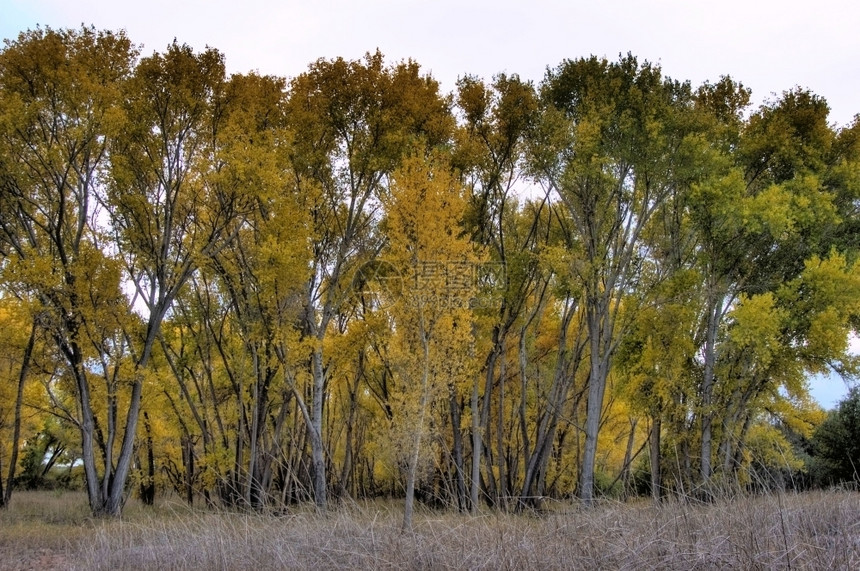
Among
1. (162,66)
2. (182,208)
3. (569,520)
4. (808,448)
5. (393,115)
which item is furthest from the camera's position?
(808,448)

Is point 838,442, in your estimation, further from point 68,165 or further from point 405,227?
point 68,165

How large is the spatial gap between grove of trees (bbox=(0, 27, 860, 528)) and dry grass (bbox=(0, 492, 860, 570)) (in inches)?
157

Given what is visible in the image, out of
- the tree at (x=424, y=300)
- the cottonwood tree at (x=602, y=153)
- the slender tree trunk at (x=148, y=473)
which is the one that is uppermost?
the cottonwood tree at (x=602, y=153)

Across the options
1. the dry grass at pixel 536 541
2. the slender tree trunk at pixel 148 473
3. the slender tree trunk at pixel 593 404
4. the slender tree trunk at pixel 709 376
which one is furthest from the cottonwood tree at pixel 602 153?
the slender tree trunk at pixel 148 473

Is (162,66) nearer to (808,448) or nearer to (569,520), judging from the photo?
(569,520)

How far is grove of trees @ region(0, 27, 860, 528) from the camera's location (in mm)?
11875

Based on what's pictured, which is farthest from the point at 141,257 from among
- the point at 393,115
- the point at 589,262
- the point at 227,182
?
the point at 589,262

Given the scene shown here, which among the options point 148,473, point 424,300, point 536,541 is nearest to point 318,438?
point 424,300

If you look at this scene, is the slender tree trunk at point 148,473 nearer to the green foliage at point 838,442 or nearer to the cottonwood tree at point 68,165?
the cottonwood tree at point 68,165

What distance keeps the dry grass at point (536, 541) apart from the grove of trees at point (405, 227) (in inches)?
157

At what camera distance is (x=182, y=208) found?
14.3 m

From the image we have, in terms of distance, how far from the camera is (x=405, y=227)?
9.96 metres

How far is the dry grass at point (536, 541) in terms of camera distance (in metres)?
3.94

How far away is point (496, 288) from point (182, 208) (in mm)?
7855
